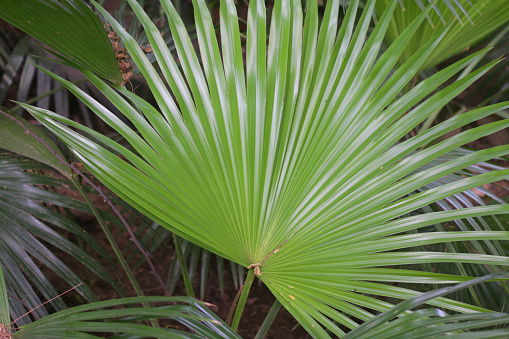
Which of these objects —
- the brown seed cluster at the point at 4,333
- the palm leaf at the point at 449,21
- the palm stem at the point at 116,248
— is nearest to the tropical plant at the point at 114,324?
the brown seed cluster at the point at 4,333

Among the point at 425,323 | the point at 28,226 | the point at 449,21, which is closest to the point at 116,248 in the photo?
the point at 28,226

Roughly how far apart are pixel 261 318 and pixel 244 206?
1.17m

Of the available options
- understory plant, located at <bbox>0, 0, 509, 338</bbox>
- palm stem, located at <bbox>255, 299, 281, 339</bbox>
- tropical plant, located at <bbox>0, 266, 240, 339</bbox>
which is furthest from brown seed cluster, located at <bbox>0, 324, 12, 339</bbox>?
palm stem, located at <bbox>255, 299, 281, 339</bbox>

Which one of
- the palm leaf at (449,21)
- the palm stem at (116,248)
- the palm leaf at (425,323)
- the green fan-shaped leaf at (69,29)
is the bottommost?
the palm stem at (116,248)

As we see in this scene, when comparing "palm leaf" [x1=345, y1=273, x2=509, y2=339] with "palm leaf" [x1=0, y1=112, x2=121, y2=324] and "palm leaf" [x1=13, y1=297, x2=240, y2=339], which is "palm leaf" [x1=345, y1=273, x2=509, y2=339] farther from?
"palm leaf" [x1=0, y1=112, x2=121, y2=324]

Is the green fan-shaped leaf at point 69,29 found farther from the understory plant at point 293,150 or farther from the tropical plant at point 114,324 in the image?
the tropical plant at point 114,324

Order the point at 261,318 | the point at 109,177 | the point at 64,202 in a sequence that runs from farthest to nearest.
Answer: the point at 261,318, the point at 64,202, the point at 109,177

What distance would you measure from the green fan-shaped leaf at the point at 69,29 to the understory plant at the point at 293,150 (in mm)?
38

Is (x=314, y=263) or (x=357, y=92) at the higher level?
(x=357, y=92)

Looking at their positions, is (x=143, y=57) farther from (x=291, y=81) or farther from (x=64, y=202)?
(x=64, y=202)

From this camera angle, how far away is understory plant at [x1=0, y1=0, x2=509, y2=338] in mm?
710

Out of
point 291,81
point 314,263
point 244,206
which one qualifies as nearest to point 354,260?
point 314,263

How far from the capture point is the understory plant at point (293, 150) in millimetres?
710

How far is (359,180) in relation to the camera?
75 cm
